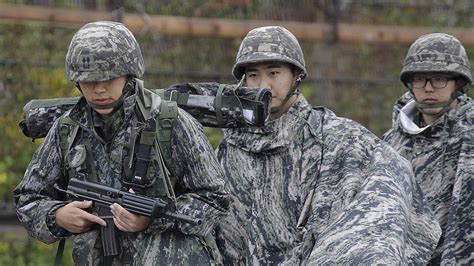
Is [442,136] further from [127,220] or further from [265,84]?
[127,220]

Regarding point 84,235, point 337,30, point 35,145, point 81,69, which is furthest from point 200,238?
point 337,30

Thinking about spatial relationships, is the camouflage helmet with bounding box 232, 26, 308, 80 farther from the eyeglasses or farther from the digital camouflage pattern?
the eyeglasses

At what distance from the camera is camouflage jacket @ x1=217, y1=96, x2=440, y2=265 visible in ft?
27.2

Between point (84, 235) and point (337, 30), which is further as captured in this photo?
point (337, 30)

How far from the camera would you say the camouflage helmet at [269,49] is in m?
8.79

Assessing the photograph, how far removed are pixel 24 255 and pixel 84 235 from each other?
5.89m

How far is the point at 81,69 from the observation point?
24.3 ft

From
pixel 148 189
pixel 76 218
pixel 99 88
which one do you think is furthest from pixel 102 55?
pixel 76 218

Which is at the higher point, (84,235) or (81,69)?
(81,69)

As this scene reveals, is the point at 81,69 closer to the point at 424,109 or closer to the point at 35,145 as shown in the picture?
the point at 424,109

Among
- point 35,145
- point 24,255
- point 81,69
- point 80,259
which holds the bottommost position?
point 24,255

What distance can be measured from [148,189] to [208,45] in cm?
697

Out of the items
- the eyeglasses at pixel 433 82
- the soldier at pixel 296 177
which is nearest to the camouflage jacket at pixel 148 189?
the soldier at pixel 296 177

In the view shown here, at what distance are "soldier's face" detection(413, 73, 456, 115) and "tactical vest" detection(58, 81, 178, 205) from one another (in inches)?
120
